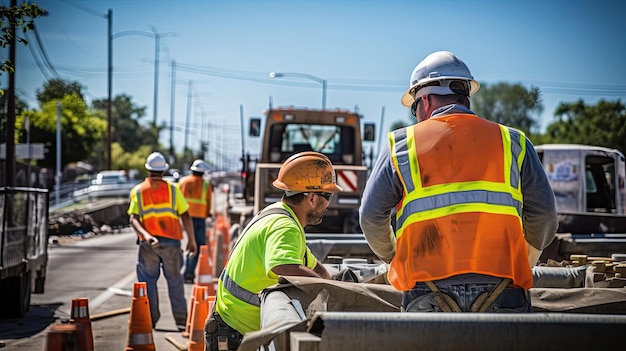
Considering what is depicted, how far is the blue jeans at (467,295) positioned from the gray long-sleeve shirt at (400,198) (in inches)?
14.4

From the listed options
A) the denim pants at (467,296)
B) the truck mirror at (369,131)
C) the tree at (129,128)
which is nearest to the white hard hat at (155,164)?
the truck mirror at (369,131)

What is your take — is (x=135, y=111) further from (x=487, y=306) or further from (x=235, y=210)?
(x=487, y=306)

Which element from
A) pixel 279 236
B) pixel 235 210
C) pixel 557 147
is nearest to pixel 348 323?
pixel 279 236

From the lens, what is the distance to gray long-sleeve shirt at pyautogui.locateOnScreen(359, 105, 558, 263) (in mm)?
4066

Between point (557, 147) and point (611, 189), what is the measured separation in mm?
1797

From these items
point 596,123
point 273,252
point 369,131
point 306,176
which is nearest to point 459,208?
point 273,252

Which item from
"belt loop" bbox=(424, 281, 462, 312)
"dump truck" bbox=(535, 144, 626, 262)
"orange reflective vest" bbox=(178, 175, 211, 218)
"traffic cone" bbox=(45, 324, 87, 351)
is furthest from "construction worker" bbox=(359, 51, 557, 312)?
"dump truck" bbox=(535, 144, 626, 262)

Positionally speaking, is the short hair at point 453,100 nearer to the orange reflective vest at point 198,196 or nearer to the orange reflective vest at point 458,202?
the orange reflective vest at point 458,202

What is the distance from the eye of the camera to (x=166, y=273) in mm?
11180

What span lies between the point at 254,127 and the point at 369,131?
7.52ft

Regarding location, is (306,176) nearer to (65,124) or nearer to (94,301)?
(94,301)

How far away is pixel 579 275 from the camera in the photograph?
19.4 feet

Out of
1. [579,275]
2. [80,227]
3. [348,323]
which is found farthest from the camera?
[80,227]

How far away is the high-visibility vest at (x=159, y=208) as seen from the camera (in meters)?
11.4
